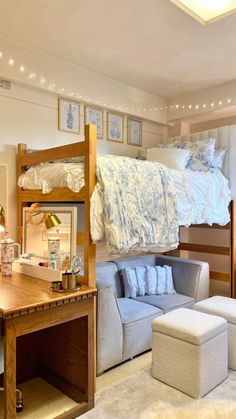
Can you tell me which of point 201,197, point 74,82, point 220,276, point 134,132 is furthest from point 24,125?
point 220,276

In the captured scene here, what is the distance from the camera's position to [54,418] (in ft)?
6.01

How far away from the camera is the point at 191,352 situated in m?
2.07

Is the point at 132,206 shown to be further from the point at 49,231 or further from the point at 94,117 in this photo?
the point at 94,117

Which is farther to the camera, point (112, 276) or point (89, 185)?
point (112, 276)

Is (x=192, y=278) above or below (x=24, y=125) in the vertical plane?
below

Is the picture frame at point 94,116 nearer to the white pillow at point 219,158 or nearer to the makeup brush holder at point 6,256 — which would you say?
the white pillow at point 219,158

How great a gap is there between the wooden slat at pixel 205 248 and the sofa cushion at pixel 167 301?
795 mm

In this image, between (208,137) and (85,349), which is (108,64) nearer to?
(208,137)

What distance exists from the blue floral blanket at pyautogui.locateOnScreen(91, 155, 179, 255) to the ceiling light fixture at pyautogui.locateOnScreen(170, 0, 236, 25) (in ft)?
3.46

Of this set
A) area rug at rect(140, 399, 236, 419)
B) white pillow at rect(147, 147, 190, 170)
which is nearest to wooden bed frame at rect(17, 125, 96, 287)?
area rug at rect(140, 399, 236, 419)

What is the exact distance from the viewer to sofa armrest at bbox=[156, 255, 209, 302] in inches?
131

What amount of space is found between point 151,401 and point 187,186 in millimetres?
1757

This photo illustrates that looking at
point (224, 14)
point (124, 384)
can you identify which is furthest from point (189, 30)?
point (124, 384)

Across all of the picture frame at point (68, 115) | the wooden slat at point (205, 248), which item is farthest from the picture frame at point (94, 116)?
the wooden slat at point (205, 248)
